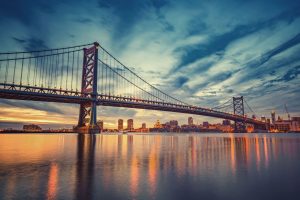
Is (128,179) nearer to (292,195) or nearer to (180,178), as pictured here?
(180,178)

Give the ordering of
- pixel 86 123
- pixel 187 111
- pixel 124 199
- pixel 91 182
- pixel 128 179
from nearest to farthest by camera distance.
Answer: pixel 124 199 → pixel 91 182 → pixel 128 179 → pixel 86 123 → pixel 187 111

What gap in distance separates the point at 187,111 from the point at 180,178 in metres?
64.8

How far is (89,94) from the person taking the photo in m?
54.5

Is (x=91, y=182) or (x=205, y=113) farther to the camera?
(x=205, y=113)

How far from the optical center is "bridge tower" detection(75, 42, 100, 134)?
180 ft

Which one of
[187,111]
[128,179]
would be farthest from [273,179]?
[187,111]

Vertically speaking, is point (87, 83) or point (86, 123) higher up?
point (87, 83)

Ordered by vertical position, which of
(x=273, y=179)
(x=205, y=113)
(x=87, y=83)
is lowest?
(x=273, y=179)

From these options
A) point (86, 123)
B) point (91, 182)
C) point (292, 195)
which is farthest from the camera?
point (86, 123)

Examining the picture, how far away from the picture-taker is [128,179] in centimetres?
818

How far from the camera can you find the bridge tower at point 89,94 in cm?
5488

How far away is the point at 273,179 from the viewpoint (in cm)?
835

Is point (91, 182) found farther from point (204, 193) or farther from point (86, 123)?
point (86, 123)

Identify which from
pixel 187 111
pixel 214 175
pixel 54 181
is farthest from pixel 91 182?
pixel 187 111
